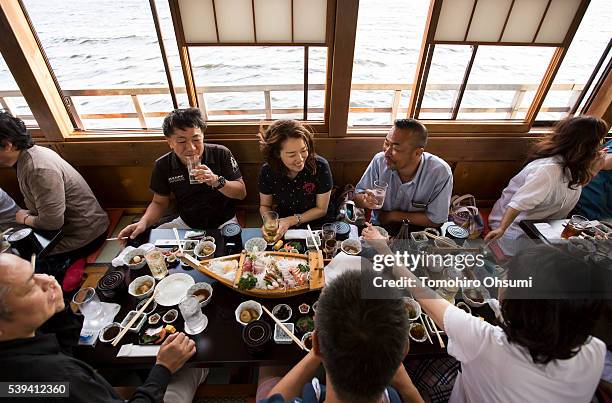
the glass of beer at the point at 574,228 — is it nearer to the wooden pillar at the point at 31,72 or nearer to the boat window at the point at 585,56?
the boat window at the point at 585,56

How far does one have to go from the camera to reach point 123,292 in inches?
73.9

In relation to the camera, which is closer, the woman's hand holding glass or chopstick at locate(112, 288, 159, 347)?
chopstick at locate(112, 288, 159, 347)

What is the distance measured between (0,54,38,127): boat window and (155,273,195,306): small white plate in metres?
3.09

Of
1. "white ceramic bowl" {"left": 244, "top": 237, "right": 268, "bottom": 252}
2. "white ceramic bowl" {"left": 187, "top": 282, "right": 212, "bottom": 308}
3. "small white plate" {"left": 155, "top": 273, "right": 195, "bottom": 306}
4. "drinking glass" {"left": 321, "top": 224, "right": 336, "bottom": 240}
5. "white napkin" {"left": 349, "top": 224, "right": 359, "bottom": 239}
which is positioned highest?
"drinking glass" {"left": 321, "top": 224, "right": 336, "bottom": 240}

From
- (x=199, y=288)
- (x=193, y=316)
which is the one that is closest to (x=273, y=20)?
(x=199, y=288)

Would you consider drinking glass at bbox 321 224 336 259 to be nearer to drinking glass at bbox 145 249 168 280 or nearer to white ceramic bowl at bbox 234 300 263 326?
white ceramic bowl at bbox 234 300 263 326

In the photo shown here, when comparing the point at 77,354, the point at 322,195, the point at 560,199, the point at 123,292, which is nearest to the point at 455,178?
the point at 560,199

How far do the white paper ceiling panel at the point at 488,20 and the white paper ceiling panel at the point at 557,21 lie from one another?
0.45m

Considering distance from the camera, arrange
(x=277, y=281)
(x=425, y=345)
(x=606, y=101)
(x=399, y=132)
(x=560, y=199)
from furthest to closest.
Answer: (x=606, y=101)
(x=560, y=199)
(x=399, y=132)
(x=277, y=281)
(x=425, y=345)

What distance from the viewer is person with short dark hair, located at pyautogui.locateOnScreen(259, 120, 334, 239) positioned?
8.46 feet

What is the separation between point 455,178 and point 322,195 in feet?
7.43

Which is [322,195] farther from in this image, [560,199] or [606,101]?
[606,101]

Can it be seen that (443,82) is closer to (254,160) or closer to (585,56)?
(585,56)

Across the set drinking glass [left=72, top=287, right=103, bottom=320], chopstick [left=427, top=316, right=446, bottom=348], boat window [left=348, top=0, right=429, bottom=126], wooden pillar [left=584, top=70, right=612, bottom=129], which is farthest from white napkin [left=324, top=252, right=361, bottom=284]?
wooden pillar [left=584, top=70, right=612, bottom=129]
